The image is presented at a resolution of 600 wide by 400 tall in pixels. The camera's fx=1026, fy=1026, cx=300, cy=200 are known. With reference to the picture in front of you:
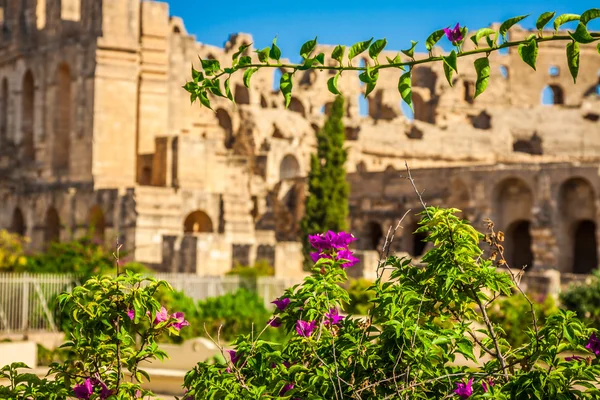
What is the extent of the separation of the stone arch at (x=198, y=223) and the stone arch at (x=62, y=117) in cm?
811

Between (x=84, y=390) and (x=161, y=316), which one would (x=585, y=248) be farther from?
(x=84, y=390)

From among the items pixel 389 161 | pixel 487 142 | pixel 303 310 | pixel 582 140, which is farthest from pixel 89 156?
pixel 303 310

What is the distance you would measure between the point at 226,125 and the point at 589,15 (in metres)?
44.2

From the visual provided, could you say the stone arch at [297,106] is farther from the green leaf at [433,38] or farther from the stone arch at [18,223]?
the green leaf at [433,38]

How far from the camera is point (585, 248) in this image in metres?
40.5

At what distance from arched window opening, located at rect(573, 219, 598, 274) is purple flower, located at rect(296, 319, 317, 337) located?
3511 cm

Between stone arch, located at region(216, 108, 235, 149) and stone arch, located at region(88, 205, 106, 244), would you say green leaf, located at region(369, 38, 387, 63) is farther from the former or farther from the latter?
stone arch, located at region(216, 108, 235, 149)

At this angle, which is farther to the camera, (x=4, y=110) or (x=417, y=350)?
(x=4, y=110)

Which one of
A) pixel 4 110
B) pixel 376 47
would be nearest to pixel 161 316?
pixel 376 47

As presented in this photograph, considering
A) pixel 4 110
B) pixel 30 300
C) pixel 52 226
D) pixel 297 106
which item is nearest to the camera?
pixel 30 300

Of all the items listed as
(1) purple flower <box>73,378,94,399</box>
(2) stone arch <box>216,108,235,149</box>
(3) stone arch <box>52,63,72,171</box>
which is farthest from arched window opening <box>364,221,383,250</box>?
(1) purple flower <box>73,378,94,399</box>

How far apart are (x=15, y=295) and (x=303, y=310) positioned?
16.6m

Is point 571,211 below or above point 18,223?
above

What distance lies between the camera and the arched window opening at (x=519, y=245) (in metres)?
40.9
